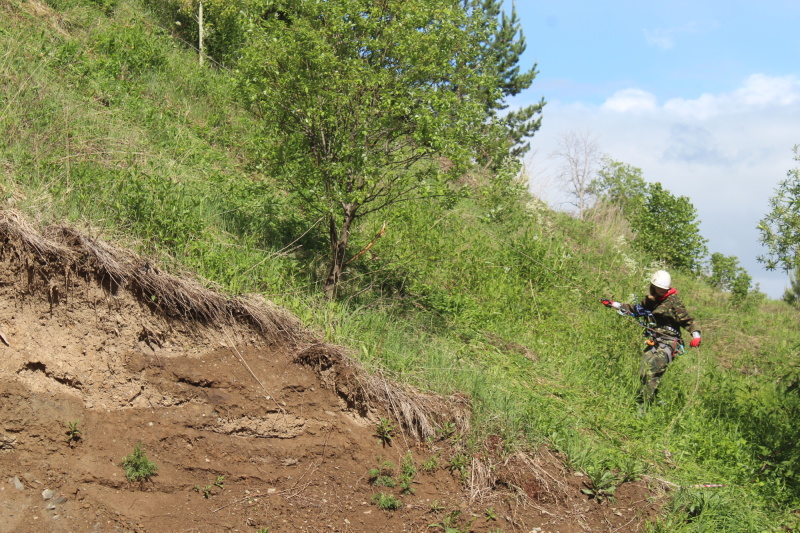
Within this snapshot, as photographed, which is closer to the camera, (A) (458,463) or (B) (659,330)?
(A) (458,463)

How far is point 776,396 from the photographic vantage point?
9180mm

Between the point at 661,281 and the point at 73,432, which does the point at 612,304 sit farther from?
the point at 73,432

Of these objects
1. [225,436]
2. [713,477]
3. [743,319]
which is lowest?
[225,436]

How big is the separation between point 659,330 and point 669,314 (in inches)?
9.0

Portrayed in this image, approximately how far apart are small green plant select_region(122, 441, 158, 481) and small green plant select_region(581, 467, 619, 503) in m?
3.60

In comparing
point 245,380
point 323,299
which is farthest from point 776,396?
point 245,380

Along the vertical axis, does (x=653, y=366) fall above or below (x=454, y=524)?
above

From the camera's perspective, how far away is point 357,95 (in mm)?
7121

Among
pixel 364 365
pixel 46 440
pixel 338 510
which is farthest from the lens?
pixel 364 365

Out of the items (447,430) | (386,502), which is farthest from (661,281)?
(386,502)

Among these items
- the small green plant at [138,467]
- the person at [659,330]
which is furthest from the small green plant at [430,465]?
the person at [659,330]

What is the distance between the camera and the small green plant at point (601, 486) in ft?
19.6

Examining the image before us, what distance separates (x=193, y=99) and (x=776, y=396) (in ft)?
32.1

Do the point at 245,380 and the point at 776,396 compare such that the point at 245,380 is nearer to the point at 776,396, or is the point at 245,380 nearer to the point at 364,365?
the point at 364,365
